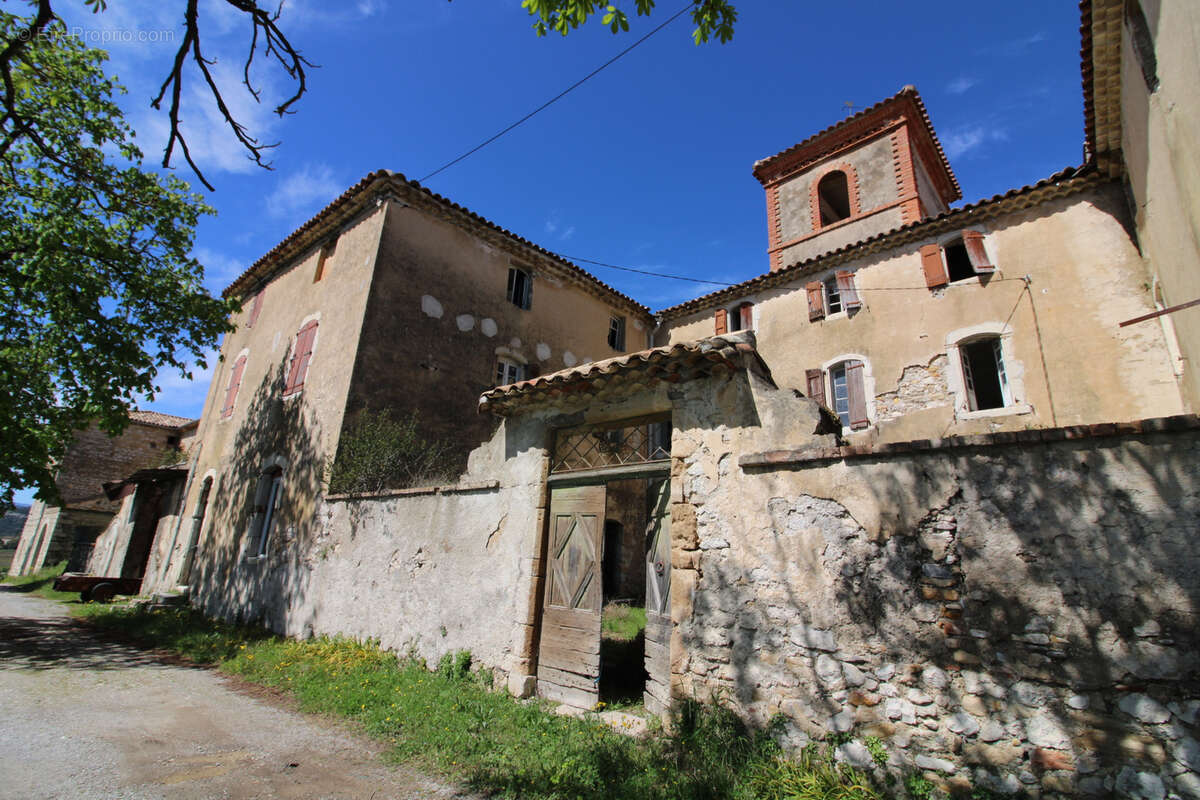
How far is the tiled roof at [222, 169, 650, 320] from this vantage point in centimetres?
1108

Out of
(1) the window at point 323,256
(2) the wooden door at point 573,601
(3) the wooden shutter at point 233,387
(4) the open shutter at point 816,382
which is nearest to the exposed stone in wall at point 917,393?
(4) the open shutter at point 816,382

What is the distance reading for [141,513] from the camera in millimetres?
16906

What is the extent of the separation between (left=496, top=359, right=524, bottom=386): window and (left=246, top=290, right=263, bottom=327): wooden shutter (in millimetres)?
7336

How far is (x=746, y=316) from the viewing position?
13938mm

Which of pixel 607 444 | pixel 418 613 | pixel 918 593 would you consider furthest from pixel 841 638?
pixel 418 613

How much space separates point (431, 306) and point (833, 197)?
1326cm

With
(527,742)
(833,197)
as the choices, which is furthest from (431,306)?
(833,197)

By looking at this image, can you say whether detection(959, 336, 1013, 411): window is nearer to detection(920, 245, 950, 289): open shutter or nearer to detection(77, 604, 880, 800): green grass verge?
detection(920, 245, 950, 289): open shutter

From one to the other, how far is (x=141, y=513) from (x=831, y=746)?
20362 millimetres

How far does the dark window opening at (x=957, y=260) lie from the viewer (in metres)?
11.1

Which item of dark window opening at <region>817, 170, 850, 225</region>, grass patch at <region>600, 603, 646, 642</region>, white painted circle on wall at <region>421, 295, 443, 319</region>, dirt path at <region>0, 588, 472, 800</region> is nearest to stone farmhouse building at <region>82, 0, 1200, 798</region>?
white painted circle on wall at <region>421, 295, 443, 319</region>

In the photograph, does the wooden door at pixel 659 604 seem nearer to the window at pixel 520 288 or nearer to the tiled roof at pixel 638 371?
the tiled roof at pixel 638 371

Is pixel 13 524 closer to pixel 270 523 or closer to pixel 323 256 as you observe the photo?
pixel 323 256

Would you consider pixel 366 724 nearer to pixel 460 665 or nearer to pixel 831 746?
pixel 460 665
